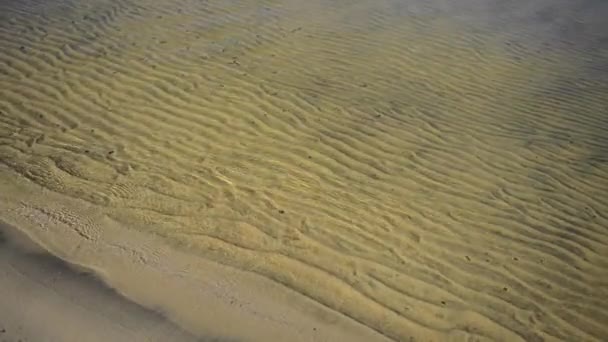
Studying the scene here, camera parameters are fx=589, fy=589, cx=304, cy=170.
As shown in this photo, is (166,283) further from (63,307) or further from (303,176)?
(303,176)

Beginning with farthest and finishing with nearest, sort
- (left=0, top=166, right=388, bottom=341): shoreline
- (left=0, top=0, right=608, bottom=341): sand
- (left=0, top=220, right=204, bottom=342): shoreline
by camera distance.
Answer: (left=0, top=0, right=608, bottom=341): sand → (left=0, top=166, right=388, bottom=341): shoreline → (left=0, top=220, right=204, bottom=342): shoreline

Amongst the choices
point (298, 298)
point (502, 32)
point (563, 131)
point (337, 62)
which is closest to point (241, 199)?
point (298, 298)

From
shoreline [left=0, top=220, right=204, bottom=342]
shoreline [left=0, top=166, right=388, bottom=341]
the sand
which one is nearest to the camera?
shoreline [left=0, top=220, right=204, bottom=342]

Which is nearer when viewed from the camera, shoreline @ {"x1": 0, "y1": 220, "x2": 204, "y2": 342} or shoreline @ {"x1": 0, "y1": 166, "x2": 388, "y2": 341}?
shoreline @ {"x1": 0, "y1": 220, "x2": 204, "y2": 342}

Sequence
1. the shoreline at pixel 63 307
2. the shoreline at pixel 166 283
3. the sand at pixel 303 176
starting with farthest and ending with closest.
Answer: the sand at pixel 303 176 → the shoreline at pixel 166 283 → the shoreline at pixel 63 307

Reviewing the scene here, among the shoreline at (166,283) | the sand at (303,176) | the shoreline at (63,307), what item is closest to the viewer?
the shoreline at (63,307)

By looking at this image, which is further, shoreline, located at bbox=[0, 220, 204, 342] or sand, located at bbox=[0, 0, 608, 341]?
sand, located at bbox=[0, 0, 608, 341]

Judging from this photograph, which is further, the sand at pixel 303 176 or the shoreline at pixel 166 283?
the sand at pixel 303 176

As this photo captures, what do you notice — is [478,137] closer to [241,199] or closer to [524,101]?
[524,101]
